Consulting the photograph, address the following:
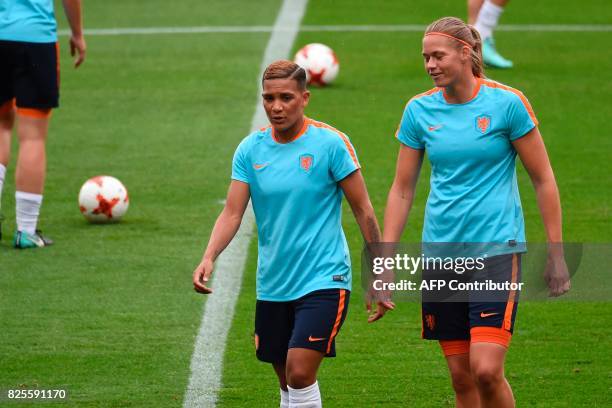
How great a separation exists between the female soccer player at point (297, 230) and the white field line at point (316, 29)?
13.2 meters

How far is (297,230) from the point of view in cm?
607

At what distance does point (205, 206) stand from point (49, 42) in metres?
2.06

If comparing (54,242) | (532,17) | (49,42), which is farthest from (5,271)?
(532,17)

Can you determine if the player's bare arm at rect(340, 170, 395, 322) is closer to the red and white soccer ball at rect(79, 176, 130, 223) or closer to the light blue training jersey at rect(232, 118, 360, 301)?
the light blue training jersey at rect(232, 118, 360, 301)

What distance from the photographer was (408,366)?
7.64 m

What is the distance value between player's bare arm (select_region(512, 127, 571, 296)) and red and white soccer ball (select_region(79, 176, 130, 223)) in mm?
5357

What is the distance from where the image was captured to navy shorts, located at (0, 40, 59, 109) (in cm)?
1000

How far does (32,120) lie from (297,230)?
4512mm

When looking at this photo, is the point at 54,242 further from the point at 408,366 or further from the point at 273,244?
the point at 273,244

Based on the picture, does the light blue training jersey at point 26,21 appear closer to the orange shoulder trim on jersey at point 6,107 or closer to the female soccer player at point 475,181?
the orange shoulder trim on jersey at point 6,107

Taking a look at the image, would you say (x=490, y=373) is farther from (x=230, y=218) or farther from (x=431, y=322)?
(x=230, y=218)

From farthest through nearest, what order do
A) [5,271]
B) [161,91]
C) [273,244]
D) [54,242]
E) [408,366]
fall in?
[161,91] < [54,242] < [5,271] < [408,366] < [273,244]

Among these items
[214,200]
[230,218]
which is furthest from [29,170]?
→ [230,218]

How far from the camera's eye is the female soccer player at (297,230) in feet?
19.7
